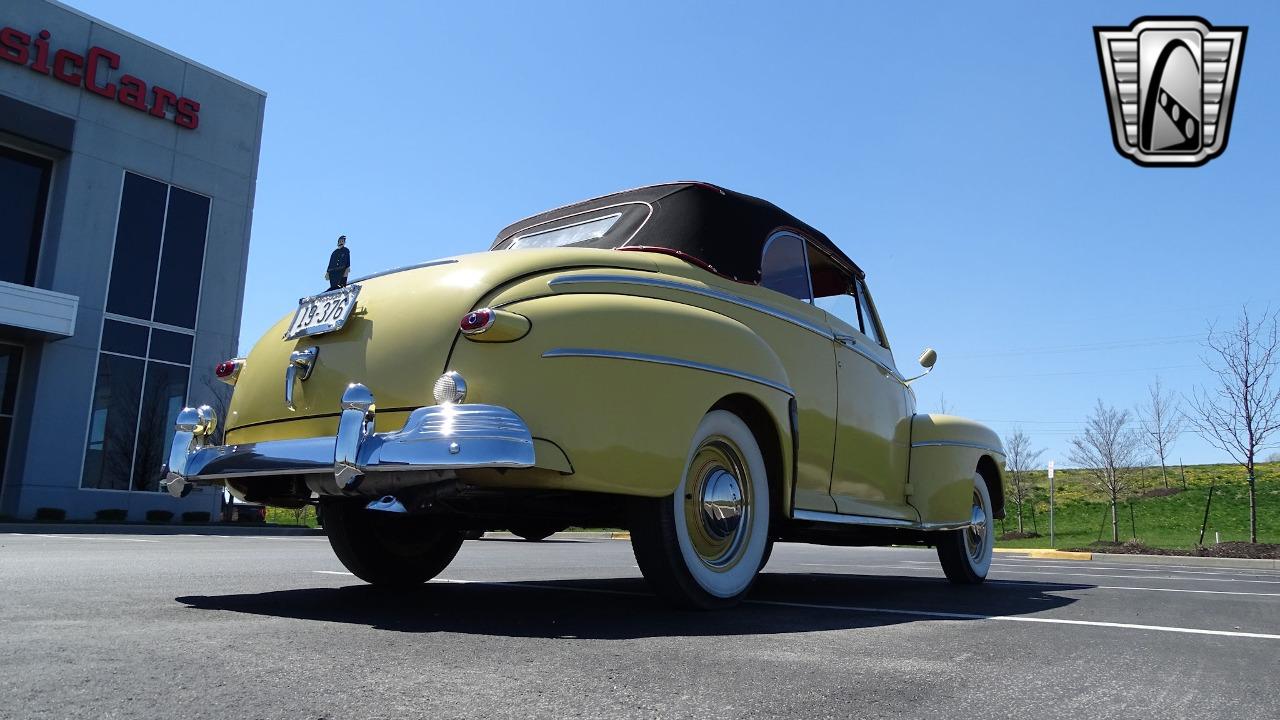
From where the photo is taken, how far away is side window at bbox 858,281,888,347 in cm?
659

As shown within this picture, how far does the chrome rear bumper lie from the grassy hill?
2253 centimetres

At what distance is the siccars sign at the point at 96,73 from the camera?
21.3m

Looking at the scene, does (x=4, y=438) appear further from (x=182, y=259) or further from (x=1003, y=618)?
(x=1003, y=618)

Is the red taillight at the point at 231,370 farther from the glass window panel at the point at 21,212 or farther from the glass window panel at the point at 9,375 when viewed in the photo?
the glass window panel at the point at 21,212

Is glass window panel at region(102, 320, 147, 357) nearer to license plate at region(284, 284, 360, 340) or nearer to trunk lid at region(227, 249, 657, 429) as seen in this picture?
trunk lid at region(227, 249, 657, 429)

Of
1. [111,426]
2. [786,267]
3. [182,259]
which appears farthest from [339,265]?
[182,259]

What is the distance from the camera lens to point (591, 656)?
2646mm

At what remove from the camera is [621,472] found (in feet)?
11.4

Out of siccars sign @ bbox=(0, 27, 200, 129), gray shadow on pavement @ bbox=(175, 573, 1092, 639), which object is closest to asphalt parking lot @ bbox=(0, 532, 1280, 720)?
gray shadow on pavement @ bbox=(175, 573, 1092, 639)

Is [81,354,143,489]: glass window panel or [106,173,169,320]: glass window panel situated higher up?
[106,173,169,320]: glass window panel

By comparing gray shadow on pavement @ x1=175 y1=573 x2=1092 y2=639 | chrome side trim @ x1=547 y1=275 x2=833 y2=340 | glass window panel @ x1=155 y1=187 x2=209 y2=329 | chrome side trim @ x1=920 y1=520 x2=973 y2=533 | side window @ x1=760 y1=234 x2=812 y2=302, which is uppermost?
glass window panel @ x1=155 y1=187 x2=209 y2=329

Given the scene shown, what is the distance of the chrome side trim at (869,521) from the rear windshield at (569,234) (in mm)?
1820

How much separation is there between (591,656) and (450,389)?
44.8 inches

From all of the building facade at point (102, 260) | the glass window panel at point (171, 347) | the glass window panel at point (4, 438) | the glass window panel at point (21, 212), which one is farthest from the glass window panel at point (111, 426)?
the glass window panel at point (21, 212)
